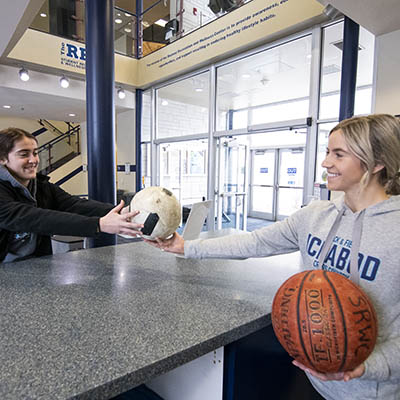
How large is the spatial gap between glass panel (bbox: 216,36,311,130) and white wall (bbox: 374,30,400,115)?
79.6 inches

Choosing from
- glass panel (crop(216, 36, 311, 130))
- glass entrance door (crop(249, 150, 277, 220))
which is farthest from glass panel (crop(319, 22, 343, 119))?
glass entrance door (crop(249, 150, 277, 220))

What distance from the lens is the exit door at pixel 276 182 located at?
830cm

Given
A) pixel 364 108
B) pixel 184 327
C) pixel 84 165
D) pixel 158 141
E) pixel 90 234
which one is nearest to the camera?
pixel 184 327

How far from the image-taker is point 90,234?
5.02 feet

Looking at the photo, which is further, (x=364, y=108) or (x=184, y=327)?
(x=364, y=108)

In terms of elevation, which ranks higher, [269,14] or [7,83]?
[269,14]

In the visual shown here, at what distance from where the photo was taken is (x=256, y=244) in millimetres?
1384

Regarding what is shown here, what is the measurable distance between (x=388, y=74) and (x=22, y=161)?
9.11 feet

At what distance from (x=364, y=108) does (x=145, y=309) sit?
13.4 ft

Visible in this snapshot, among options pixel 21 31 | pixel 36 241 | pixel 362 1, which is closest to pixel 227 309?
pixel 36 241

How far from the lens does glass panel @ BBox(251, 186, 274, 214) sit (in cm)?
902

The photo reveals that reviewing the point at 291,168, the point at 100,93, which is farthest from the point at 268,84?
the point at 100,93

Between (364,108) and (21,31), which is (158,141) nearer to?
(21,31)

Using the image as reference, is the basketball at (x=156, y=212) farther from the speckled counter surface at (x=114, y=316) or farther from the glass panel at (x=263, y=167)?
the glass panel at (x=263, y=167)
